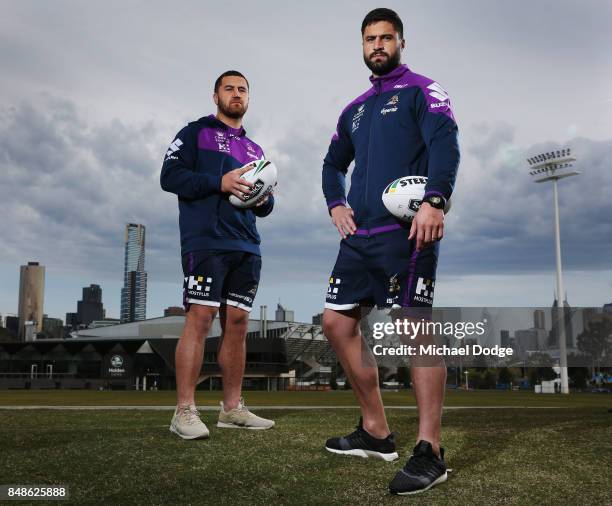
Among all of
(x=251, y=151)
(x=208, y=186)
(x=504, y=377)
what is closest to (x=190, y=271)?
(x=208, y=186)

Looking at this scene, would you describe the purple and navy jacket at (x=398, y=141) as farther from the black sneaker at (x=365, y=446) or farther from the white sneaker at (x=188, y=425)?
the white sneaker at (x=188, y=425)

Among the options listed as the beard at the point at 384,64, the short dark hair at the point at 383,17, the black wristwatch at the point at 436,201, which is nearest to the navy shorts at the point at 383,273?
the black wristwatch at the point at 436,201

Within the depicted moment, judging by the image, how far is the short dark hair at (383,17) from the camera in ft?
14.4

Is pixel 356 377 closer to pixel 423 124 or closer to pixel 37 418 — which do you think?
pixel 423 124

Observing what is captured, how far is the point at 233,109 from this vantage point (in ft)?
20.8

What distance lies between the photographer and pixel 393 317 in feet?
13.4

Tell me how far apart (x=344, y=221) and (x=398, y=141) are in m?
0.69

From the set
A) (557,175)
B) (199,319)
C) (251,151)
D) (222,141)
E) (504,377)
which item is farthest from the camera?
(504,377)

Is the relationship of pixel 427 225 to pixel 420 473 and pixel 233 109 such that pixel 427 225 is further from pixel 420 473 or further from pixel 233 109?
pixel 233 109

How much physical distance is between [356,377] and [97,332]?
132 meters

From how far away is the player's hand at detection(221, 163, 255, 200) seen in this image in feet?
19.0

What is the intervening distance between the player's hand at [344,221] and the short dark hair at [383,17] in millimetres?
1327

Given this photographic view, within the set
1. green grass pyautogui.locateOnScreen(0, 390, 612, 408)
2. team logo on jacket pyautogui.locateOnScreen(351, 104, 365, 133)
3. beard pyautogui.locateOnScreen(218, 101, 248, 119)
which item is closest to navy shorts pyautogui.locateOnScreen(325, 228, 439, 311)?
team logo on jacket pyautogui.locateOnScreen(351, 104, 365, 133)

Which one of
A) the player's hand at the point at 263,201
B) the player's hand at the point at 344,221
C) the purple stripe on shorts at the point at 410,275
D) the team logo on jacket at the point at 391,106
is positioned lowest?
the purple stripe on shorts at the point at 410,275
